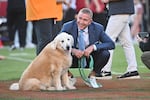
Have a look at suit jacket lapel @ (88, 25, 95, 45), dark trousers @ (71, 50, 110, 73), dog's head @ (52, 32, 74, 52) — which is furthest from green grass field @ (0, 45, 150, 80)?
dog's head @ (52, 32, 74, 52)

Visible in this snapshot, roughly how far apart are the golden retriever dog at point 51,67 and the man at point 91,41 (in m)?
0.38

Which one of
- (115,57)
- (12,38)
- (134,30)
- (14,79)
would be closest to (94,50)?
(14,79)

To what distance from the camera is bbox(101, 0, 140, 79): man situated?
1118cm

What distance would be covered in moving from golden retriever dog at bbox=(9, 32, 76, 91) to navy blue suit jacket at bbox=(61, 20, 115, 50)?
0.47m

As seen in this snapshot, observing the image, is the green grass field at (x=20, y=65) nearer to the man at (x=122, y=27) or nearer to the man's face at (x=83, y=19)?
the man at (x=122, y=27)

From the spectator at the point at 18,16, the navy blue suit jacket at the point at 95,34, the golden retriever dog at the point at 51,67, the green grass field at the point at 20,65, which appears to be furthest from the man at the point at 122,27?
the spectator at the point at 18,16

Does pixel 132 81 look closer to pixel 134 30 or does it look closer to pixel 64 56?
pixel 64 56

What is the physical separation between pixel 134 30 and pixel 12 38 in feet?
23.0

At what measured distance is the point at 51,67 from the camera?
952cm

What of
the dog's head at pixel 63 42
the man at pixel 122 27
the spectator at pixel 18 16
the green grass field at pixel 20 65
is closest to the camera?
the dog's head at pixel 63 42

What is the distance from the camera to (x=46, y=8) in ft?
36.0

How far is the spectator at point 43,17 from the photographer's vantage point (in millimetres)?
10820

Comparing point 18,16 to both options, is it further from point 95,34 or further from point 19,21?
point 95,34

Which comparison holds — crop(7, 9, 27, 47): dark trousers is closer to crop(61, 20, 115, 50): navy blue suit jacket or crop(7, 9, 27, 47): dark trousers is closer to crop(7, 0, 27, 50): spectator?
crop(7, 0, 27, 50): spectator
